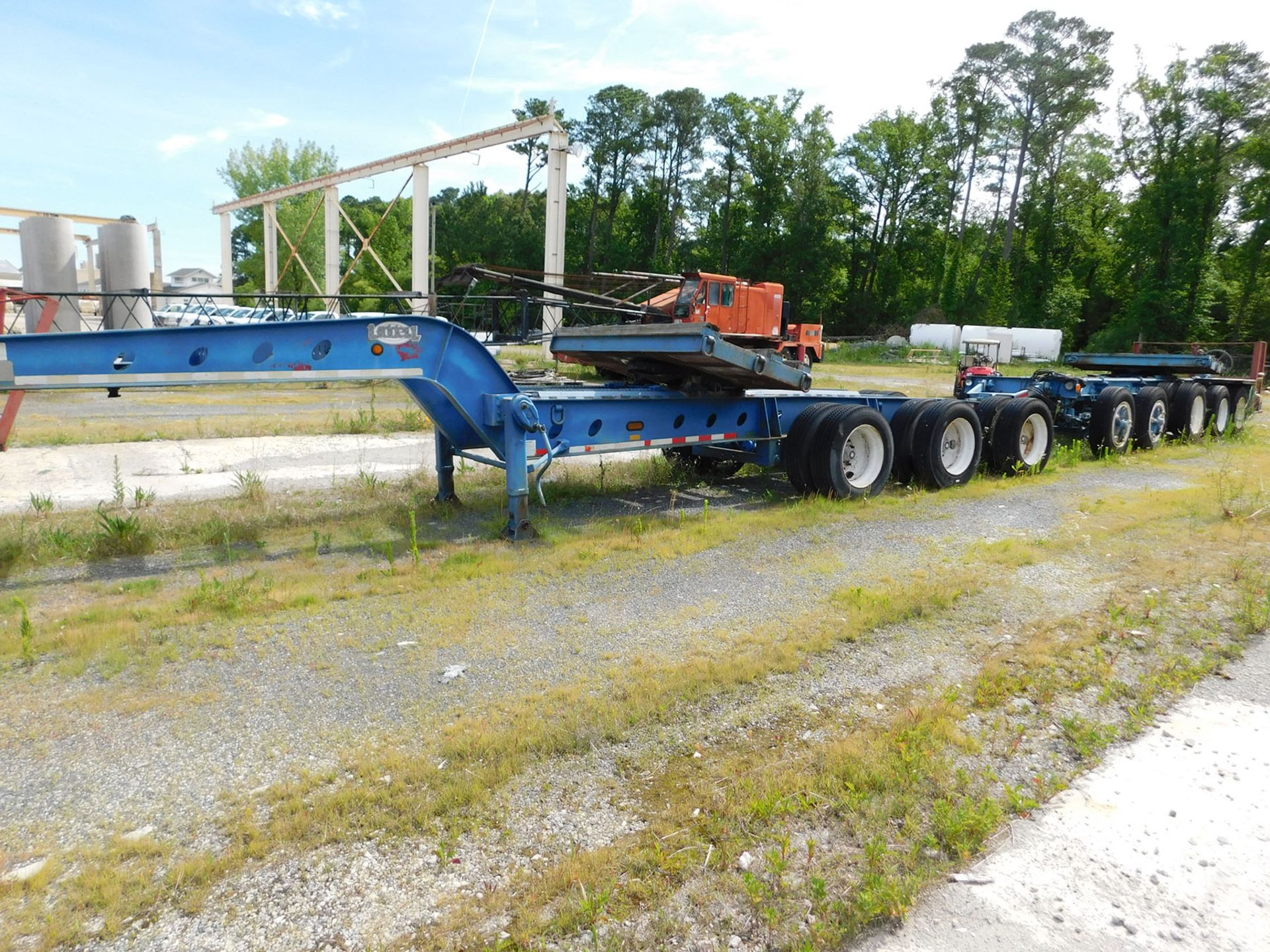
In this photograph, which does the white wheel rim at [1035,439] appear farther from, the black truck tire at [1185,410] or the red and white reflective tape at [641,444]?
the black truck tire at [1185,410]

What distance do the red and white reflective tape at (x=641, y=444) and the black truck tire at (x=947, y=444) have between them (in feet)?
7.94

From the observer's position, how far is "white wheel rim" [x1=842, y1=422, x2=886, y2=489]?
369 inches

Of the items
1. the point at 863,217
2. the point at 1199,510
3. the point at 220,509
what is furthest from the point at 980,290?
the point at 220,509

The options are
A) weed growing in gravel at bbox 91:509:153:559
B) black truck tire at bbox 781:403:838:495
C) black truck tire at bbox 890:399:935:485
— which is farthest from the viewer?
black truck tire at bbox 890:399:935:485

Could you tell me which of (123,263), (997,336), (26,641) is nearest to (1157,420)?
(26,641)

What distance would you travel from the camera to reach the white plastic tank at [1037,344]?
4847cm

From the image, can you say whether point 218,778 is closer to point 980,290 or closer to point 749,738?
point 749,738

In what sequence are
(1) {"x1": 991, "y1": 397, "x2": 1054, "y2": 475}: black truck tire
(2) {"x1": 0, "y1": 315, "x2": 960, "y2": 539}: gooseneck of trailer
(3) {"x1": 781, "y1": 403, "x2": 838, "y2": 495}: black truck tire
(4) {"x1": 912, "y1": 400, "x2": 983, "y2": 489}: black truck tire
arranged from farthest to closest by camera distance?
(1) {"x1": 991, "y1": 397, "x2": 1054, "y2": 475}: black truck tire → (4) {"x1": 912, "y1": 400, "x2": 983, "y2": 489}: black truck tire → (3) {"x1": 781, "y1": 403, "x2": 838, "y2": 495}: black truck tire → (2) {"x1": 0, "y1": 315, "x2": 960, "y2": 539}: gooseneck of trailer

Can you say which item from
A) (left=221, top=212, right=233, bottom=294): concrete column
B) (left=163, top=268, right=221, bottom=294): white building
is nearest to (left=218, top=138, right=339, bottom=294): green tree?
(left=221, top=212, right=233, bottom=294): concrete column

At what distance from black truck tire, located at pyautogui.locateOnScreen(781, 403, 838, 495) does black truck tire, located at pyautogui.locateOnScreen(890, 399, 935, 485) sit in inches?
50.0

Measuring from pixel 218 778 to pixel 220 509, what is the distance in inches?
205

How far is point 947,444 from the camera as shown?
33.8ft

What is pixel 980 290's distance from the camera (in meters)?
59.4

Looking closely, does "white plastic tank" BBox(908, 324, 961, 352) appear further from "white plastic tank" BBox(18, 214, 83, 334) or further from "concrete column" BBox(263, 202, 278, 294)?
"white plastic tank" BBox(18, 214, 83, 334)
